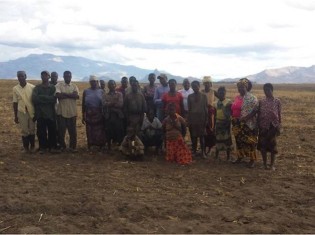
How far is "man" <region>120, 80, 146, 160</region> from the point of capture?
988cm

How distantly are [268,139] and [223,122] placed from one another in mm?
1169

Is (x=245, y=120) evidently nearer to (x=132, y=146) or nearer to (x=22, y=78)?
(x=132, y=146)

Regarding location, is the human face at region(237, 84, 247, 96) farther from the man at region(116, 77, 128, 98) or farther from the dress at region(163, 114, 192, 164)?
the man at region(116, 77, 128, 98)

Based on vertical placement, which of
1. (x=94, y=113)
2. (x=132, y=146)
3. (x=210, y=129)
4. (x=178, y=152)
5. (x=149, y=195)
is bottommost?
(x=149, y=195)

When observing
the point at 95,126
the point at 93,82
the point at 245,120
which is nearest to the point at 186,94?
the point at 245,120

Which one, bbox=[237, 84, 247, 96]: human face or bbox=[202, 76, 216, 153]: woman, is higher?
bbox=[237, 84, 247, 96]: human face

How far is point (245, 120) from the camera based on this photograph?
30.2ft

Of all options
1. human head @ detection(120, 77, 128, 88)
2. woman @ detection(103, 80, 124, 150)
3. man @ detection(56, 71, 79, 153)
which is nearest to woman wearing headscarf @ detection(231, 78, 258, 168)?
woman @ detection(103, 80, 124, 150)

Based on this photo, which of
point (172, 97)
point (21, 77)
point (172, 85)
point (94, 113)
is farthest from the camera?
point (94, 113)

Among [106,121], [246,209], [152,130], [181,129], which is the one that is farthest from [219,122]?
[246,209]

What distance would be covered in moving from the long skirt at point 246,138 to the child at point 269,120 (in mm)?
134

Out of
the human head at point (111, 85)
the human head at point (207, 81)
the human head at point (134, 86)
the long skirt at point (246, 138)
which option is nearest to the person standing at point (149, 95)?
the human head at point (134, 86)

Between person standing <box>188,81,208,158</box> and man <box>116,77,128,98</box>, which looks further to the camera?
man <box>116,77,128,98</box>

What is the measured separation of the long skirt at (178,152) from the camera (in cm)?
973
